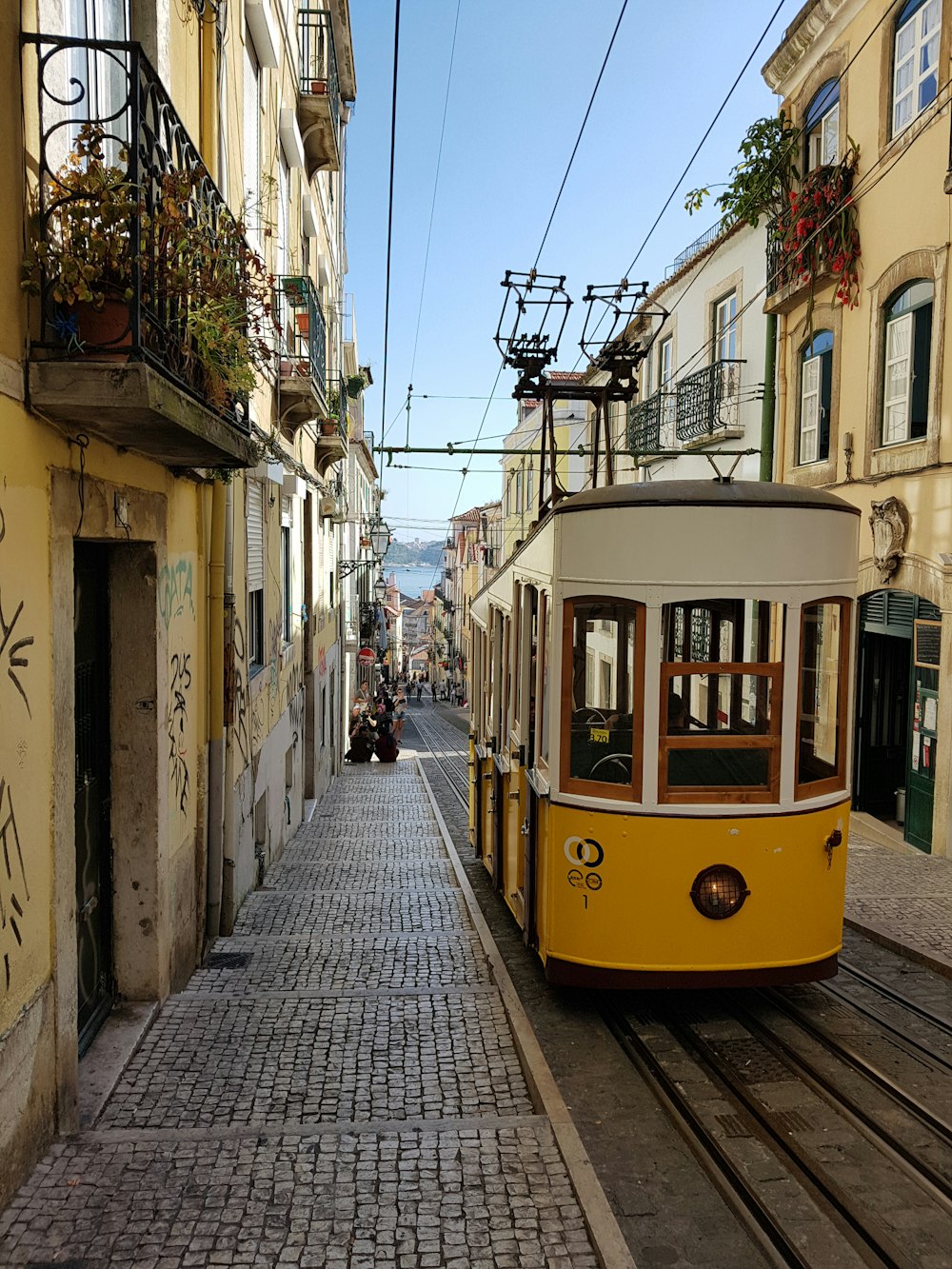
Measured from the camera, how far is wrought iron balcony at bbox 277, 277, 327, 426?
11.1m

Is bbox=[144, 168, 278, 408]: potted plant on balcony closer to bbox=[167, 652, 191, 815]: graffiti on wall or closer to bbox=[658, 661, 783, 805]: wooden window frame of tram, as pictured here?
bbox=[167, 652, 191, 815]: graffiti on wall

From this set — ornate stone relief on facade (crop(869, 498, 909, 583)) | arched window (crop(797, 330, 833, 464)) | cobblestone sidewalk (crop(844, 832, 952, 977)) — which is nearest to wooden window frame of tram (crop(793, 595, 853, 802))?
cobblestone sidewalk (crop(844, 832, 952, 977))

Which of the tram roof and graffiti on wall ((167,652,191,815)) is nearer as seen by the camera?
the tram roof

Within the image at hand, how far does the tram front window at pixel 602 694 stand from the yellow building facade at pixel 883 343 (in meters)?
6.33

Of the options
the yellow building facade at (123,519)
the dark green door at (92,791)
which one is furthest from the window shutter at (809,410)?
the dark green door at (92,791)

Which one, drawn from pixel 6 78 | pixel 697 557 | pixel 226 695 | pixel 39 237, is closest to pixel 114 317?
pixel 39 237

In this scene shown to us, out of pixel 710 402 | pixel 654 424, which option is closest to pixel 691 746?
pixel 710 402

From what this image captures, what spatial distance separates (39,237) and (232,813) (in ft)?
15.8

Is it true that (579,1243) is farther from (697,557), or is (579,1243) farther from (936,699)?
(936,699)

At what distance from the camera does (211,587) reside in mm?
7273

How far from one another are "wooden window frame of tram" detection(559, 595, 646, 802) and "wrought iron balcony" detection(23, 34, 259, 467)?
2.25m

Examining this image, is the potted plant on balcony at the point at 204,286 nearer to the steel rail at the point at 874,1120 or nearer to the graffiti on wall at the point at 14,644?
the graffiti on wall at the point at 14,644

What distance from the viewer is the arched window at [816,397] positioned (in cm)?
1413

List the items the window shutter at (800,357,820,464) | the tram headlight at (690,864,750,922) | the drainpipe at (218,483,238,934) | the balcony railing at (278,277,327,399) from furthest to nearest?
the window shutter at (800,357,820,464)
the balcony railing at (278,277,327,399)
the drainpipe at (218,483,238,934)
the tram headlight at (690,864,750,922)
